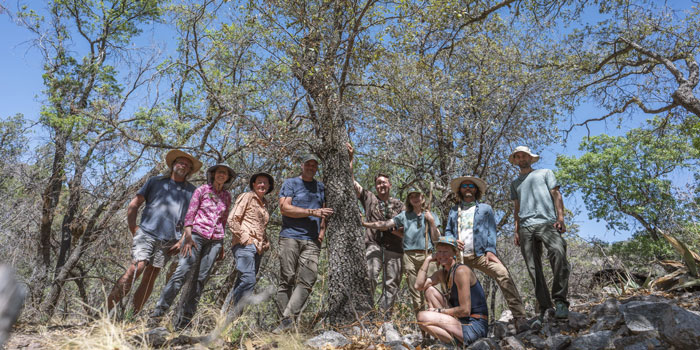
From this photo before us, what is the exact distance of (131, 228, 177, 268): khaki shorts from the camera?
14.2ft

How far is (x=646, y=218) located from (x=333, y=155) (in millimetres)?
19146

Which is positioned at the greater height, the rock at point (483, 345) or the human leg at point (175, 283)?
the human leg at point (175, 283)

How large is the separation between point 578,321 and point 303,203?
333 centimetres

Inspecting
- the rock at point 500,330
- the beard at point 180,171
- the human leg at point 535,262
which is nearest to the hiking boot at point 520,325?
the rock at point 500,330

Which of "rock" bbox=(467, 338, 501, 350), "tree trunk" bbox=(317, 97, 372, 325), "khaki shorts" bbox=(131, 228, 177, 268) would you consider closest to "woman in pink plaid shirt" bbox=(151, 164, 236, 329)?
"khaki shorts" bbox=(131, 228, 177, 268)

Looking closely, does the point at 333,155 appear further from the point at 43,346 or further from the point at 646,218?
the point at 646,218

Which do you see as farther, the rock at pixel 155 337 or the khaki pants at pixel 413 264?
the khaki pants at pixel 413 264

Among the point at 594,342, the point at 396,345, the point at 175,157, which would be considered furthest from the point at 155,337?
the point at 594,342

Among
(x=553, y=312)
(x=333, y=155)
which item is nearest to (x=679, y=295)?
(x=553, y=312)

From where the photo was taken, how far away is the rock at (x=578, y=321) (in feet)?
13.4

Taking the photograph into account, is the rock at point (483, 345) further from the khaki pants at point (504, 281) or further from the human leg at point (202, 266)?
the human leg at point (202, 266)

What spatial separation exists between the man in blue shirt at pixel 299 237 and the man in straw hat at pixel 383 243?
2.98 feet

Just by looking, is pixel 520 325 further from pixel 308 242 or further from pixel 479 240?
pixel 308 242

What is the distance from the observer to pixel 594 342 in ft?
10.6
